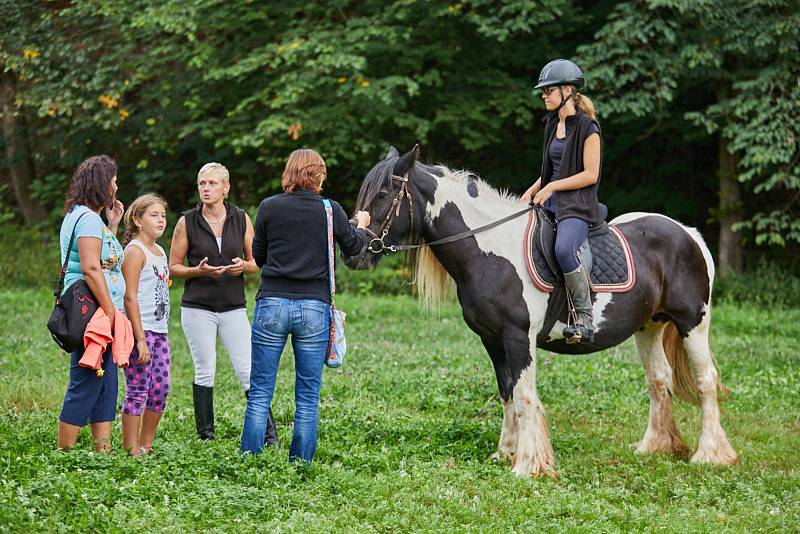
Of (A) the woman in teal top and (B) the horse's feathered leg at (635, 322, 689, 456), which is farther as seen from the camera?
(B) the horse's feathered leg at (635, 322, 689, 456)

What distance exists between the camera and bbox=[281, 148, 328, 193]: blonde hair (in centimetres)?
559

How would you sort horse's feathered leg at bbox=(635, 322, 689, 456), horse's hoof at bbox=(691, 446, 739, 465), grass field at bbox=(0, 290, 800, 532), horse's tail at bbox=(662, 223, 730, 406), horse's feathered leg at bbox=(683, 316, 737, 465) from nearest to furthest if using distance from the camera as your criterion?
grass field at bbox=(0, 290, 800, 532) < horse's hoof at bbox=(691, 446, 739, 465) < horse's feathered leg at bbox=(683, 316, 737, 465) < horse's feathered leg at bbox=(635, 322, 689, 456) < horse's tail at bbox=(662, 223, 730, 406)

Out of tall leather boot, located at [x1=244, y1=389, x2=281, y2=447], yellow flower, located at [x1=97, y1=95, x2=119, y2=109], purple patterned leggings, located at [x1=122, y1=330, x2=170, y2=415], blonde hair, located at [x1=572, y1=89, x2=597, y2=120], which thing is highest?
yellow flower, located at [x1=97, y1=95, x2=119, y2=109]

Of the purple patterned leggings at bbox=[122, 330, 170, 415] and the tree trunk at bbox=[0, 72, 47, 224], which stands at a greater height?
the tree trunk at bbox=[0, 72, 47, 224]

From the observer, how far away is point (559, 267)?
21.1ft

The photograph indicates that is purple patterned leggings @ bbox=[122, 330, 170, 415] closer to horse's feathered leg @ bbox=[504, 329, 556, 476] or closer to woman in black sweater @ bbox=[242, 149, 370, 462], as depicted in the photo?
woman in black sweater @ bbox=[242, 149, 370, 462]

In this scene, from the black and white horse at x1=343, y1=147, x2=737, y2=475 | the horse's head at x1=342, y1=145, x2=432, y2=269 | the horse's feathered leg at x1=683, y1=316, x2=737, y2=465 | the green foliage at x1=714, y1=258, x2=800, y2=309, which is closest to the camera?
the horse's head at x1=342, y1=145, x2=432, y2=269

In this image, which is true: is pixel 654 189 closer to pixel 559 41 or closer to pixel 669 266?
pixel 559 41

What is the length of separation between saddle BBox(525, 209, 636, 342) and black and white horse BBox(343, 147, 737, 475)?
0.06 metres

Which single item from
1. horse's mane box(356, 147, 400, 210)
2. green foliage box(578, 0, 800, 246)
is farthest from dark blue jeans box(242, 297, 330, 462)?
green foliage box(578, 0, 800, 246)

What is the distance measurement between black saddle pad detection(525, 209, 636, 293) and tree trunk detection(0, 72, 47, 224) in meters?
15.6

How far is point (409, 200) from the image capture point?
621 cm

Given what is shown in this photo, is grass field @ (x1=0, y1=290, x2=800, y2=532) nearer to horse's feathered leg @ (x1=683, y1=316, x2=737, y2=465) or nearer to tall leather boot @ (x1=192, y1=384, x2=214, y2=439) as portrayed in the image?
tall leather boot @ (x1=192, y1=384, x2=214, y2=439)

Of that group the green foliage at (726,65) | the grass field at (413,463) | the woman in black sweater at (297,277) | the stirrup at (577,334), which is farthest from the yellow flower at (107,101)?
the stirrup at (577,334)
